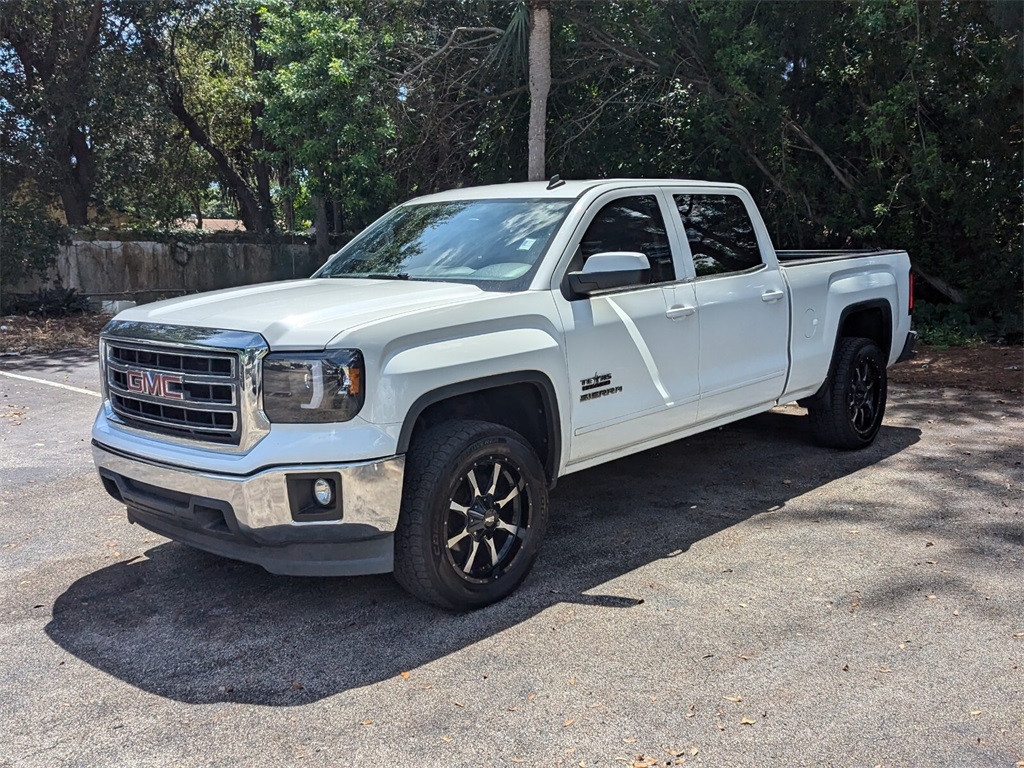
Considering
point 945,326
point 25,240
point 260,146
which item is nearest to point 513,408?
point 945,326

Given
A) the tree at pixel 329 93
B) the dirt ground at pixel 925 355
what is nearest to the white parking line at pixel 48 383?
the dirt ground at pixel 925 355

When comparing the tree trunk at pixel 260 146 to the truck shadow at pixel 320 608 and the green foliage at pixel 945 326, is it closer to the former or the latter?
the green foliage at pixel 945 326

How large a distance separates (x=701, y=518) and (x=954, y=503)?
1617mm

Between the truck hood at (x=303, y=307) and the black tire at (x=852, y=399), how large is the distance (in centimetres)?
342

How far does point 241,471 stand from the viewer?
392 cm

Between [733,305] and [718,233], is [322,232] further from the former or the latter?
[733,305]

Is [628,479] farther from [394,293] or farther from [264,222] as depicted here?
[264,222]

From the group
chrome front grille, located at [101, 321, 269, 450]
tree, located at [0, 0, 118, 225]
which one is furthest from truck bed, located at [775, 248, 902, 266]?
tree, located at [0, 0, 118, 225]

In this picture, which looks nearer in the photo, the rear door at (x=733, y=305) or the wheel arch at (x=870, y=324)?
the rear door at (x=733, y=305)

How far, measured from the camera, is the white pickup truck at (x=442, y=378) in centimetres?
394

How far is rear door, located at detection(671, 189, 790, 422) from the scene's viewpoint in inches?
226

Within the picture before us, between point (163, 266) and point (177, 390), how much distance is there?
16.4 metres

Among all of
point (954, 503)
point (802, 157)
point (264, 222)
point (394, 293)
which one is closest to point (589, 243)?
point (394, 293)

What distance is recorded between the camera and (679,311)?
5.45 meters
